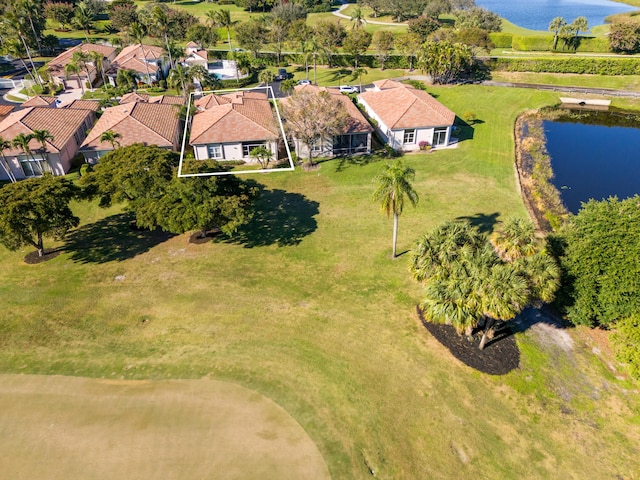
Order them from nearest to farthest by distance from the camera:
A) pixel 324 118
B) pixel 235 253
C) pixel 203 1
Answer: pixel 235 253, pixel 324 118, pixel 203 1

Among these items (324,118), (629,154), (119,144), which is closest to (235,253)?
(324,118)

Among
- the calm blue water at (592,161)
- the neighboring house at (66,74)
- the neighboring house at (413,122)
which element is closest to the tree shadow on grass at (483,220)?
the calm blue water at (592,161)

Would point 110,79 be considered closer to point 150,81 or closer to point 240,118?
point 150,81

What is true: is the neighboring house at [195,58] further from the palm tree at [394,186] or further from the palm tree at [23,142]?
the palm tree at [394,186]

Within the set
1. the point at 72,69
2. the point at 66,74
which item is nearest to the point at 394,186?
the point at 72,69

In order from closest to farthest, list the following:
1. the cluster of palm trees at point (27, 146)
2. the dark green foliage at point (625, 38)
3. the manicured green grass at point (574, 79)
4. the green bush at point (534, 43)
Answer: the cluster of palm trees at point (27, 146)
the manicured green grass at point (574, 79)
the dark green foliage at point (625, 38)
the green bush at point (534, 43)

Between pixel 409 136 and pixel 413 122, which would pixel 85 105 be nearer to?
pixel 409 136
